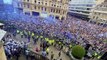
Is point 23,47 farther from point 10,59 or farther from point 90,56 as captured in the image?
point 90,56

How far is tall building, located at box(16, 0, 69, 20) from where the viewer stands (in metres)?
58.6

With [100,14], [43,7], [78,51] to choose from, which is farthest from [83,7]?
[78,51]

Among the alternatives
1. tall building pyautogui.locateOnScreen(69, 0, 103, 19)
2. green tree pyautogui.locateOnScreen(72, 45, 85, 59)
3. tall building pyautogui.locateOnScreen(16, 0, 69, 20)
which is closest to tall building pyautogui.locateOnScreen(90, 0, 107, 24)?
tall building pyautogui.locateOnScreen(69, 0, 103, 19)

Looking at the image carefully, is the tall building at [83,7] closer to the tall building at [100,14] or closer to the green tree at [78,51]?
the tall building at [100,14]

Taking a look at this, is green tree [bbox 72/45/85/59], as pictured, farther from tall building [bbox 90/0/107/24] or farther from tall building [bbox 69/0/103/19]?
tall building [bbox 69/0/103/19]

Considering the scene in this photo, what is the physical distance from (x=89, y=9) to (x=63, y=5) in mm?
23427

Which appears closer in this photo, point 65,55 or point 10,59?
point 10,59

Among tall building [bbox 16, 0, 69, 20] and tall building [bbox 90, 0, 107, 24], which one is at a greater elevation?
tall building [bbox 16, 0, 69, 20]

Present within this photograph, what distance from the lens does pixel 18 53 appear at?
1927 cm

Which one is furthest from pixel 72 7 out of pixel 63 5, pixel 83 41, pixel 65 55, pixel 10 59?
pixel 10 59

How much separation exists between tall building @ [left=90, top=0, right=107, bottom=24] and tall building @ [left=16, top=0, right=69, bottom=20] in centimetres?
2063

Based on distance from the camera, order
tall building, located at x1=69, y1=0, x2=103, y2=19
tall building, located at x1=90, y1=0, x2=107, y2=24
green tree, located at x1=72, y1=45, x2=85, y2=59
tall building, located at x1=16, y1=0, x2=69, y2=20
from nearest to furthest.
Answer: green tree, located at x1=72, y1=45, x2=85, y2=59, tall building, located at x1=16, y1=0, x2=69, y2=20, tall building, located at x1=90, y1=0, x2=107, y2=24, tall building, located at x1=69, y1=0, x2=103, y2=19

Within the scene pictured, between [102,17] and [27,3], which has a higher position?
[27,3]

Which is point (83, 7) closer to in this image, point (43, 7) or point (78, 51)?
point (43, 7)
